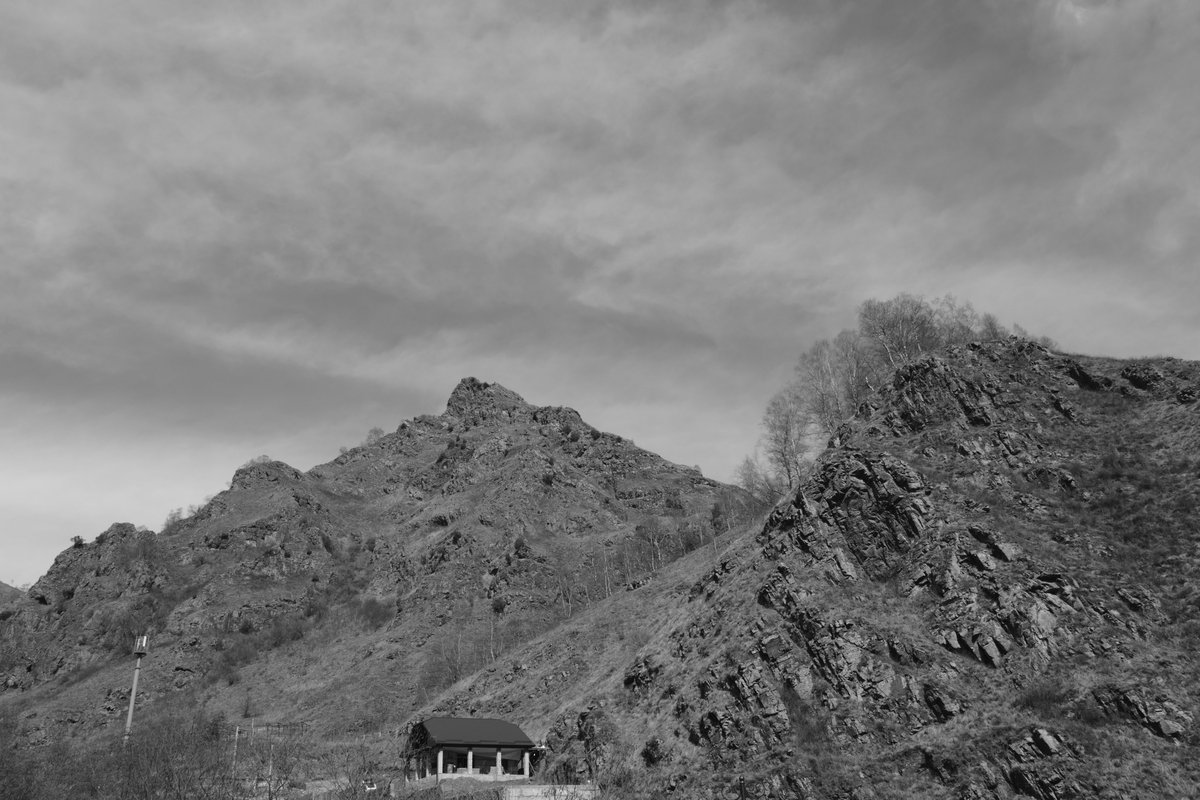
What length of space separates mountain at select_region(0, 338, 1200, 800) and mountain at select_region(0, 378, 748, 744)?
2.04ft

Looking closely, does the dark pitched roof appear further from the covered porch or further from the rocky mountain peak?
the rocky mountain peak

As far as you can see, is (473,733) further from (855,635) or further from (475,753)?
(855,635)

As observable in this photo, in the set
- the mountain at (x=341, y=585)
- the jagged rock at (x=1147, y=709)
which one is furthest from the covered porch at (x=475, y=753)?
the jagged rock at (x=1147, y=709)

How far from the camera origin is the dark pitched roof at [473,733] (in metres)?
55.4

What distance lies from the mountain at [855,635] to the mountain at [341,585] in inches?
24.4

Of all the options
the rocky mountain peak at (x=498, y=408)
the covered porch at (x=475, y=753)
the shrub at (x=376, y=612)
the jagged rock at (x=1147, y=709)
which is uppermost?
the rocky mountain peak at (x=498, y=408)

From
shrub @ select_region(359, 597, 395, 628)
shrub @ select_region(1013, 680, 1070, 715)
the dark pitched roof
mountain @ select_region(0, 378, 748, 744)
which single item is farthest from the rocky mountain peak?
shrub @ select_region(1013, 680, 1070, 715)

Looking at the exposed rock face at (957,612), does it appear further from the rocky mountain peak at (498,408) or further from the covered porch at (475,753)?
the rocky mountain peak at (498,408)

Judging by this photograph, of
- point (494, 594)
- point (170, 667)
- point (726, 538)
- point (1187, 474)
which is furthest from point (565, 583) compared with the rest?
point (1187, 474)

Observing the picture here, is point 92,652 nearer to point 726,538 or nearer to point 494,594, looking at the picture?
point 494,594

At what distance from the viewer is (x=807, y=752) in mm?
39938

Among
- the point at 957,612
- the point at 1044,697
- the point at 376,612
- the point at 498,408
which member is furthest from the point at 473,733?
the point at 498,408

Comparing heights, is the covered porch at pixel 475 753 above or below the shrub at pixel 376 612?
below

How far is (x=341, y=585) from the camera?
122688 mm
